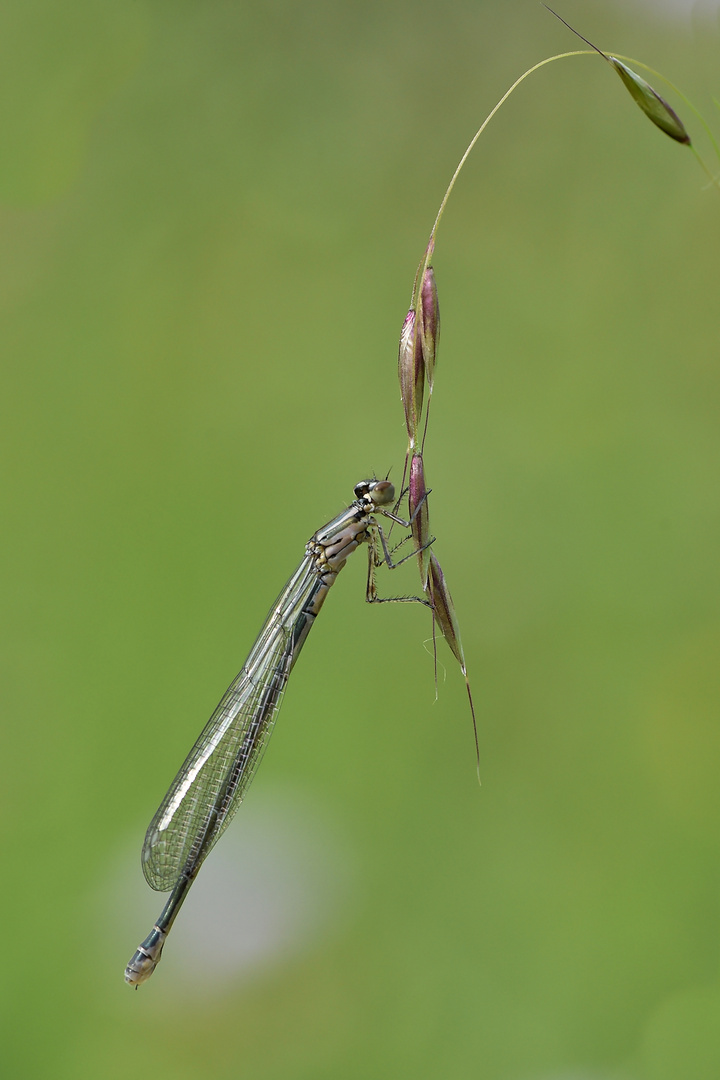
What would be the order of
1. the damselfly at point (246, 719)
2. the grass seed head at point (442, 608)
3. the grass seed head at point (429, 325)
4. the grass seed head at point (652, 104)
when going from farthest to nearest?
the damselfly at point (246, 719), the grass seed head at point (442, 608), the grass seed head at point (429, 325), the grass seed head at point (652, 104)

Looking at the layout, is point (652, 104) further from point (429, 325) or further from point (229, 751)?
point (229, 751)

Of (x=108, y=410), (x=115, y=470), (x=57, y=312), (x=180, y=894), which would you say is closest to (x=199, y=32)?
(x=57, y=312)

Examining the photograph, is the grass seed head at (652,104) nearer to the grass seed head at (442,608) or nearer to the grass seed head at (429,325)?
the grass seed head at (429,325)

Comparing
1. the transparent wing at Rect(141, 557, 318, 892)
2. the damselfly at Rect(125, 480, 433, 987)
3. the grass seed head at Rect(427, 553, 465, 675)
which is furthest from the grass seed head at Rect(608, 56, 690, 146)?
the transparent wing at Rect(141, 557, 318, 892)

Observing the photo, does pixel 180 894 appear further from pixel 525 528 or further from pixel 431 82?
pixel 431 82

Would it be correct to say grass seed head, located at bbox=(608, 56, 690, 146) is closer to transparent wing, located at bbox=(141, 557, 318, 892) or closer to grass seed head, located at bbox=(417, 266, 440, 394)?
grass seed head, located at bbox=(417, 266, 440, 394)

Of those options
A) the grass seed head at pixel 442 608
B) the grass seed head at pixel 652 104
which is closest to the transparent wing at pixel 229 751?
Result: the grass seed head at pixel 442 608

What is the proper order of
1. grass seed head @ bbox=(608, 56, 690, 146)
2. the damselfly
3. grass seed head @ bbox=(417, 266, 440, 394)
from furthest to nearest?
1. the damselfly
2. grass seed head @ bbox=(417, 266, 440, 394)
3. grass seed head @ bbox=(608, 56, 690, 146)
